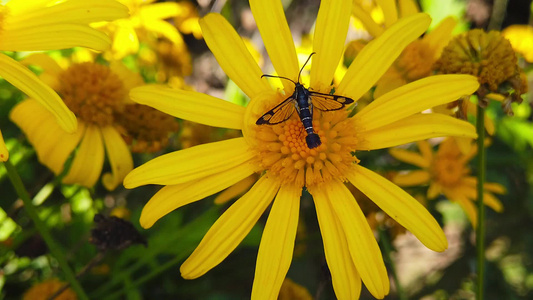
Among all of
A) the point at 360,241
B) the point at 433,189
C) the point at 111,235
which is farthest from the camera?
the point at 433,189

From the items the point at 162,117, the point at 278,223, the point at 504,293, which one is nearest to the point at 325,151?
the point at 278,223

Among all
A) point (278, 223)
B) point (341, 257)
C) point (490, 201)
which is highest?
point (490, 201)

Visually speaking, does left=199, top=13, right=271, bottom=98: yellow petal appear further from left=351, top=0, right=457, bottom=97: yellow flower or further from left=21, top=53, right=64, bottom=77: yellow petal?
left=21, top=53, right=64, bottom=77: yellow petal

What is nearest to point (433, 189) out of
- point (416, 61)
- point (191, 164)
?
point (416, 61)

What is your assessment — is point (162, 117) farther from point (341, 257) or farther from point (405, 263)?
point (405, 263)

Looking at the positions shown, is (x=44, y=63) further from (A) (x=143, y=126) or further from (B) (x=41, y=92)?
(B) (x=41, y=92)

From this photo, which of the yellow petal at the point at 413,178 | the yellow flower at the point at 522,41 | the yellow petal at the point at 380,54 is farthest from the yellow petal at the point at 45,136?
the yellow flower at the point at 522,41

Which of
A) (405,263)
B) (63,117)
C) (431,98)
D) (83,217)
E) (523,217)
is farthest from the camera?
(405,263)
